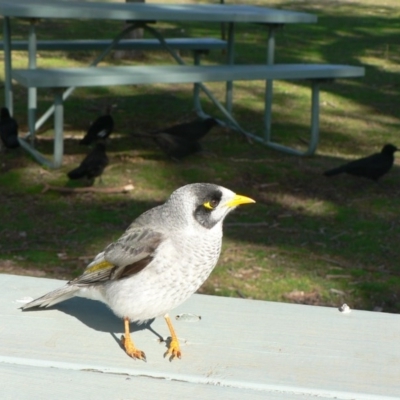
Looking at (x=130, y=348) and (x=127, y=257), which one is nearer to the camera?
(x=130, y=348)

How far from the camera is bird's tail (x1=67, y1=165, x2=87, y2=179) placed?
8.33 meters

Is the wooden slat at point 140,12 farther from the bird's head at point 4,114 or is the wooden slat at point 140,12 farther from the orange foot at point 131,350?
the orange foot at point 131,350

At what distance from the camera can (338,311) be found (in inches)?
111

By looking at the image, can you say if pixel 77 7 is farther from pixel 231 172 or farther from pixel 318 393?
pixel 318 393

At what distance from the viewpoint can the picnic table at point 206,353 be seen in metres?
2.13

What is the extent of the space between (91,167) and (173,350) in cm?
606

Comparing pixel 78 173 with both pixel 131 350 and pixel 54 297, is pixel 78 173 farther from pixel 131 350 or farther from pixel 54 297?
pixel 131 350

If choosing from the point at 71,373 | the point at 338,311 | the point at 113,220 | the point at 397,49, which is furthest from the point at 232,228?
the point at 397,49

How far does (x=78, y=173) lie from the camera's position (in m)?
8.36

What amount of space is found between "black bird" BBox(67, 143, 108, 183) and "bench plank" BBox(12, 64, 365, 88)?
82 centimetres

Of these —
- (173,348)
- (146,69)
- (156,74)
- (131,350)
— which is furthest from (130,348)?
(146,69)

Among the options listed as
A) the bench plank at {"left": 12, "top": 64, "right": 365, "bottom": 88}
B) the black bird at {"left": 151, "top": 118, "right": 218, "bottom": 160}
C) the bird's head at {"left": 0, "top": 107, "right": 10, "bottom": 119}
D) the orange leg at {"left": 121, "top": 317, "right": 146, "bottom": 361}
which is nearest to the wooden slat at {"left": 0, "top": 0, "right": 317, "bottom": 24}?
the bench plank at {"left": 12, "top": 64, "right": 365, "bottom": 88}

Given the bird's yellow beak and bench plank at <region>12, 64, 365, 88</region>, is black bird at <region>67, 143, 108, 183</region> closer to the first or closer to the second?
bench plank at <region>12, 64, 365, 88</region>

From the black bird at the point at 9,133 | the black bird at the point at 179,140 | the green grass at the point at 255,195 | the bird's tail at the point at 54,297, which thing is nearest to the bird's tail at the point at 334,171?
the green grass at the point at 255,195
